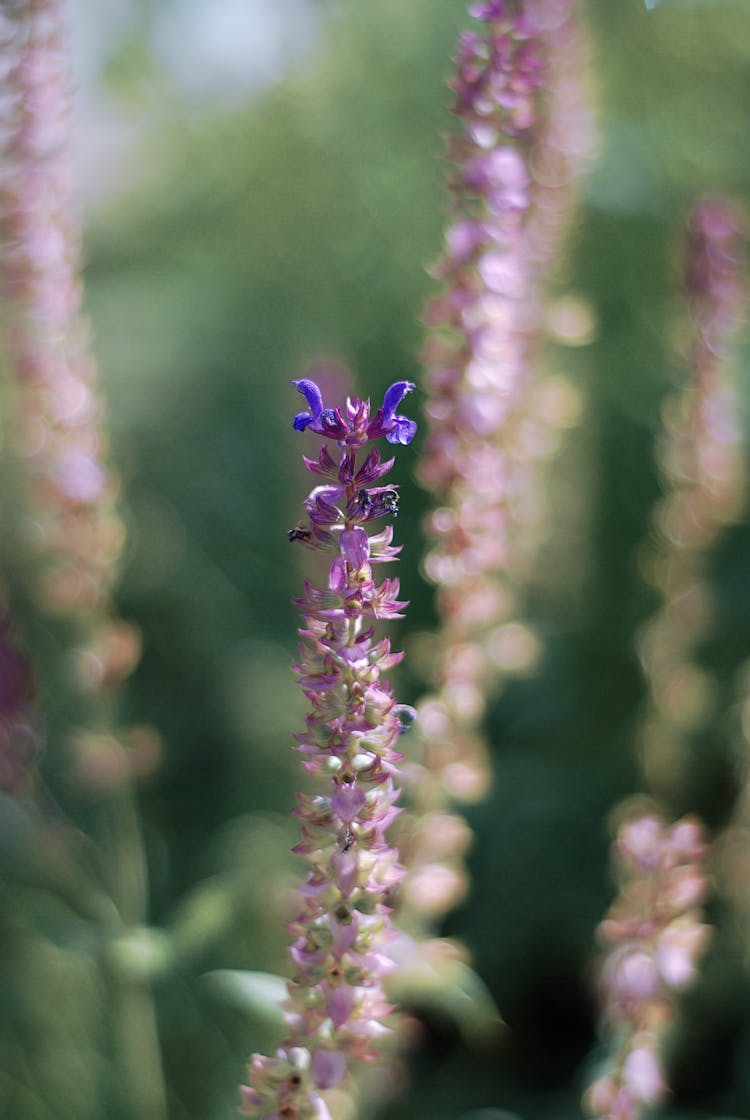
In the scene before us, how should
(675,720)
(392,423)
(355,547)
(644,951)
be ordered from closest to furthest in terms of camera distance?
(355,547), (392,423), (644,951), (675,720)

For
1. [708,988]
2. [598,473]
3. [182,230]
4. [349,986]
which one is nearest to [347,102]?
[182,230]

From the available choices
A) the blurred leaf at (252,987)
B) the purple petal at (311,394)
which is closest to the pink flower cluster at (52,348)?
the blurred leaf at (252,987)

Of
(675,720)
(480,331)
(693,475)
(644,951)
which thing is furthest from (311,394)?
(675,720)

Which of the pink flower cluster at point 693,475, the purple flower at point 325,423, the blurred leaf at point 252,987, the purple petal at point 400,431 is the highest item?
the pink flower cluster at point 693,475

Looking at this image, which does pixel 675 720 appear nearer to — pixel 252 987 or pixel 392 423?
pixel 252 987

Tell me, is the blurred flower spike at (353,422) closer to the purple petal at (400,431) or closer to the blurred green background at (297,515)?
the purple petal at (400,431)

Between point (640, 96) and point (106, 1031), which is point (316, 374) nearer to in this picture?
point (106, 1031)

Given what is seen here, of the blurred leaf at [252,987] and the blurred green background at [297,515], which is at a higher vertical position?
the blurred green background at [297,515]
